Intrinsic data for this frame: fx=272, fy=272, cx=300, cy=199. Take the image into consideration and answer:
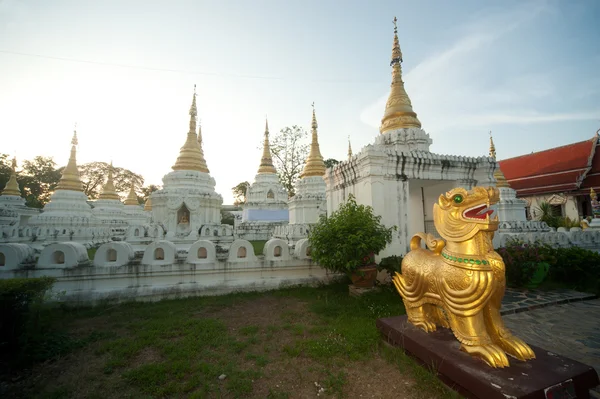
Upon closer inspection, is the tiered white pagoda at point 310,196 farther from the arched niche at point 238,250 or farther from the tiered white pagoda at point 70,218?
the tiered white pagoda at point 70,218

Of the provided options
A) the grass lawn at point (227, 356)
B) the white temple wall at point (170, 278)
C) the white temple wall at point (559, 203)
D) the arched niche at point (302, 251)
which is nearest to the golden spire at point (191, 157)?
the white temple wall at point (170, 278)

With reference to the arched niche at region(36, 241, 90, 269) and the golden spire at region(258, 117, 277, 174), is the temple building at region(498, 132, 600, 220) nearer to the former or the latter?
the golden spire at region(258, 117, 277, 174)

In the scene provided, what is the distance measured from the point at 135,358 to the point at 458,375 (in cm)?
420

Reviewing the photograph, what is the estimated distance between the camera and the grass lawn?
3.21 metres

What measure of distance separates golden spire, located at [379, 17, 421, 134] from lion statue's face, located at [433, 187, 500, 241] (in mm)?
8228

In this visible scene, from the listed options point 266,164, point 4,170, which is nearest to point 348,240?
point 266,164

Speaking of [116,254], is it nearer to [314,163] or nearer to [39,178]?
[314,163]

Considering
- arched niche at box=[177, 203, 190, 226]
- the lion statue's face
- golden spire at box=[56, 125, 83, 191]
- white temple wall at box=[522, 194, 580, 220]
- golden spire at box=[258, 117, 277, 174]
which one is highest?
golden spire at box=[258, 117, 277, 174]

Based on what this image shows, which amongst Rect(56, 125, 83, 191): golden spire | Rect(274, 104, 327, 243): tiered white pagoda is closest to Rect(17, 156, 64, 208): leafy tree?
Rect(56, 125, 83, 191): golden spire

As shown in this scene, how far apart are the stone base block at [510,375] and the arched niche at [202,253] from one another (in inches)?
203

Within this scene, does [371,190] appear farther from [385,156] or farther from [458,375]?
[458,375]

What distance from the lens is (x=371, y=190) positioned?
24.7ft

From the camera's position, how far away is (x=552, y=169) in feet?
88.2

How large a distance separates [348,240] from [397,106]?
7534 mm
